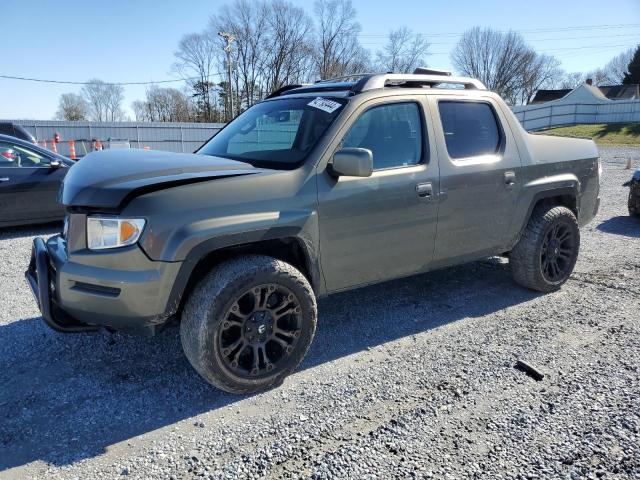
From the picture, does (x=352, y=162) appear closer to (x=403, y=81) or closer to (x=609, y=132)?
(x=403, y=81)

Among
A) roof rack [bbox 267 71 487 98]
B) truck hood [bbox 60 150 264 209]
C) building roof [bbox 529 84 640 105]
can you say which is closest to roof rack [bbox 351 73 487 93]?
roof rack [bbox 267 71 487 98]

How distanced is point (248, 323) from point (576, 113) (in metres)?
42.9

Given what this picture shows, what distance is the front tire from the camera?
2.85 metres

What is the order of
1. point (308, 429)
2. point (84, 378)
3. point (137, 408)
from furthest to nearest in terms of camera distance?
point (84, 378) → point (137, 408) → point (308, 429)

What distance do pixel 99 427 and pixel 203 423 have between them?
0.57 m

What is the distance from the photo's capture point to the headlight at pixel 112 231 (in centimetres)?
268

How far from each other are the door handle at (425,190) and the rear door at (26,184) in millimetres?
5586

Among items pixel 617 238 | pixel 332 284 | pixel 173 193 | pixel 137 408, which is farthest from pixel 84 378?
pixel 617 238

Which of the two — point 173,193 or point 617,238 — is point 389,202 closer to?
point 173,193

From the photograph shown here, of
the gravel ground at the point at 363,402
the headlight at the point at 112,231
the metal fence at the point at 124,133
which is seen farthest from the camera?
the metal fence at the point at 124,133

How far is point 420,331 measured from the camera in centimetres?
397

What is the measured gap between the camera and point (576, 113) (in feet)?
128

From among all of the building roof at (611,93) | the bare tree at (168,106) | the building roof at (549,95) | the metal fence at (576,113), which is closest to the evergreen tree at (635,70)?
the building roof at (611,93)

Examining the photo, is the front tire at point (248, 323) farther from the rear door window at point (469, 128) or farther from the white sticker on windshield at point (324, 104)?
the rear door window at point (469, 128)
